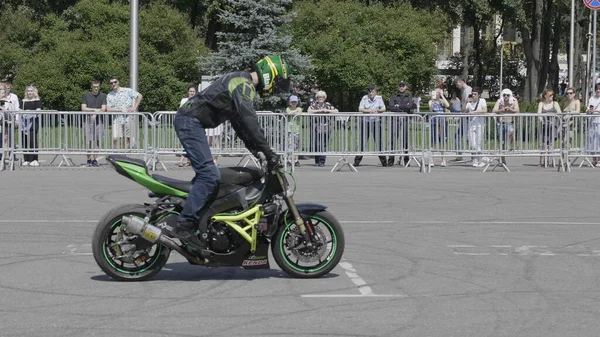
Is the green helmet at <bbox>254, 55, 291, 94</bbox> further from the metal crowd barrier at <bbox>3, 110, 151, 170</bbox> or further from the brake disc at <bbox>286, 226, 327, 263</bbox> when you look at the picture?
the metal crowd barrier at <bbox>3, 110, 151, 170</bbox>

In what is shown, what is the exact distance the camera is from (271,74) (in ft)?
29.6

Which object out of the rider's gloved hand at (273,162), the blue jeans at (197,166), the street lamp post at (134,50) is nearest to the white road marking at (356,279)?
the rider's gloved hand at (273,162)

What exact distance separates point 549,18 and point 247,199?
1968 inches

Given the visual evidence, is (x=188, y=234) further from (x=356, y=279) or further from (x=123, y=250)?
(x=356, y=279)

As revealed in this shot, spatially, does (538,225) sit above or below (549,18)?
below

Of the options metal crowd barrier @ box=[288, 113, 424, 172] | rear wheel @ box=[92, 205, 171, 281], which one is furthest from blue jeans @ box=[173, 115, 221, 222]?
metal crowd barrier @ box=[288, 113, 424, 172]

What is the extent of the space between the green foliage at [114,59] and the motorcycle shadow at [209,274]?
1282 inches

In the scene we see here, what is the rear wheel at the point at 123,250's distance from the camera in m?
8.84

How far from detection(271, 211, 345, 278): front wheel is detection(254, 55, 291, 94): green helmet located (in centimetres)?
105

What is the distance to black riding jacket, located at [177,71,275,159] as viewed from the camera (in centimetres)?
878

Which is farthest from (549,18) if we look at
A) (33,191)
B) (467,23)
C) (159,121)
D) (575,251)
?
(575,251)

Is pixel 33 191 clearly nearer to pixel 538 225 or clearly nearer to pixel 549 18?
pixel 538 225

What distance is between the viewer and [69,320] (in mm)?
7520

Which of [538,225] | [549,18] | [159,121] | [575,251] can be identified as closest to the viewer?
[575,251]
